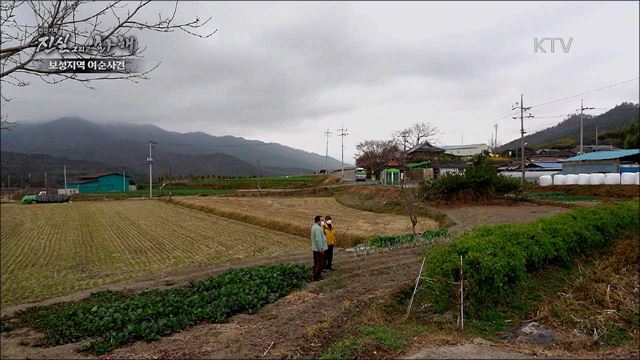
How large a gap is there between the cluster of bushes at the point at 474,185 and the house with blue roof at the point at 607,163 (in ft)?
47.9

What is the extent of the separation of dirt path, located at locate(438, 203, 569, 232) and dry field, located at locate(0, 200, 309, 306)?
1100 centimetres

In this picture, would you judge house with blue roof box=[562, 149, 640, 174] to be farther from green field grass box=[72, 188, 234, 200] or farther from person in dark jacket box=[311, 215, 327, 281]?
green field grass box=[72, 188, 234, 200]

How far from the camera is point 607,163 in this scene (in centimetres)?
4275

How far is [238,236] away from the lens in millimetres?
24547

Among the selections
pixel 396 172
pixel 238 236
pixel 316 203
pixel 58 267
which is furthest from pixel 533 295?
pixel 396 172

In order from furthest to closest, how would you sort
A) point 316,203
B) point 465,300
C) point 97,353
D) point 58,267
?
point 316,203 → point 58,267 → point 465,300 → point 97,353

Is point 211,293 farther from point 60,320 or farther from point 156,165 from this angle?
point 156,165

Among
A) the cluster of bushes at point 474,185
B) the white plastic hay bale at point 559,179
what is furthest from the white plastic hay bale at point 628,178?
the cluster of bushes at point 474,185

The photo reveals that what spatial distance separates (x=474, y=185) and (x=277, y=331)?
102 feet

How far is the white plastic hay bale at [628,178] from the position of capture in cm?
3654

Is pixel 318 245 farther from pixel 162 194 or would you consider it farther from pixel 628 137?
pixel 628 137

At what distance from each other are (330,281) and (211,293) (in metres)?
3.23

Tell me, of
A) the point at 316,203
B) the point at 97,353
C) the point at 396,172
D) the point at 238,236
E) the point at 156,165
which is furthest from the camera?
the point at 156,165

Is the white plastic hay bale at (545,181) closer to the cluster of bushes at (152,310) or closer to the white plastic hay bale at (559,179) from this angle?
the white plastic hay bale at (559,179)
